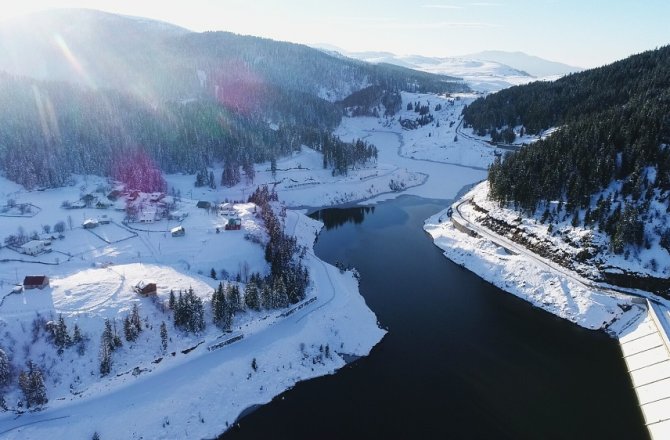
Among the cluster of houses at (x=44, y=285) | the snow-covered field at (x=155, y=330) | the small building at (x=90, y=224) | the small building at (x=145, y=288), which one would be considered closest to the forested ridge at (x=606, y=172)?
the snow-covered field at (x=155, y=330)

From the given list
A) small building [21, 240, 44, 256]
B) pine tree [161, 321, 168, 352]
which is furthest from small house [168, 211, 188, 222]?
pine tree [161, 321, 168, 352]

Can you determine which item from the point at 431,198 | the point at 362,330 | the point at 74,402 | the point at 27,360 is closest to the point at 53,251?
the point at 27,360

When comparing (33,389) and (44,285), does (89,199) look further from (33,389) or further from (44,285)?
(33,389)

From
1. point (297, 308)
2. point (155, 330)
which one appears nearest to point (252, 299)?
point (297, 308)

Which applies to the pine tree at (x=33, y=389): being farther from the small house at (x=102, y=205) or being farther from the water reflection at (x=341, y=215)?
the water reflection at (x=341, y=215)

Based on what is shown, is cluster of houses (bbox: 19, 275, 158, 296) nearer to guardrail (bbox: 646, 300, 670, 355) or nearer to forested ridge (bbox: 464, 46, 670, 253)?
guardrail (bbox: 646, 300, 670, 355)

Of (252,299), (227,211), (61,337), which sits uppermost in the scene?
(227,211)
